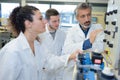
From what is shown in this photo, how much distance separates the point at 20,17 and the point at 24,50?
9.2 inches

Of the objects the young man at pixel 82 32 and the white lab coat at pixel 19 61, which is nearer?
the white lab coat at pixel 19 61

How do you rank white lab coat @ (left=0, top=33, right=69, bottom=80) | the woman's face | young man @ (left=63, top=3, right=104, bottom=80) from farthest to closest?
young man @ (left=63, top=3, right=104, bottom=80) < the woman's face < white lab coat @ (left=0, top=33, right=69, bottom=80)

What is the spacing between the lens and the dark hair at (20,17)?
1.29 meters

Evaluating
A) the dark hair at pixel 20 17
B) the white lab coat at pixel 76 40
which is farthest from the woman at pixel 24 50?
the white lab coat at pixel 76 40

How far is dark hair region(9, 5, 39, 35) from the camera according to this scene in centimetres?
129

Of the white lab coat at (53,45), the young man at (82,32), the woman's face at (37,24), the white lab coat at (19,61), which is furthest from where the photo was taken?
the white lab coat at (53,45)

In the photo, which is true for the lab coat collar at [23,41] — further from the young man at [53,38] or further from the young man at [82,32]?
the young man at [53,38]

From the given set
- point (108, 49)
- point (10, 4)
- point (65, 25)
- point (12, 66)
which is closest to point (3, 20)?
point (10, 4)

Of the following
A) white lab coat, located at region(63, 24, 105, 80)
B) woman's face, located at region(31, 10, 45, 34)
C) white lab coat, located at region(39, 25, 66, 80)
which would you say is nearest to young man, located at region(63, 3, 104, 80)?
white lab coat, located at region(63, 24, 105, 80)

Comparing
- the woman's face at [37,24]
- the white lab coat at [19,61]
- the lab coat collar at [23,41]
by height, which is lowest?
the white lab coat at [19,61]

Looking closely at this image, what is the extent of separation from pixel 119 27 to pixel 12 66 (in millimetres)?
894

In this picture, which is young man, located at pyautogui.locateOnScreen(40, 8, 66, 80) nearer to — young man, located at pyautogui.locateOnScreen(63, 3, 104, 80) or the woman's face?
young man, located at pyautogui.locateOnScreen(63, 3, 104, 80)

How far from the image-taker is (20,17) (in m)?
1.30

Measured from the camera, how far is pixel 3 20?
4.45m
